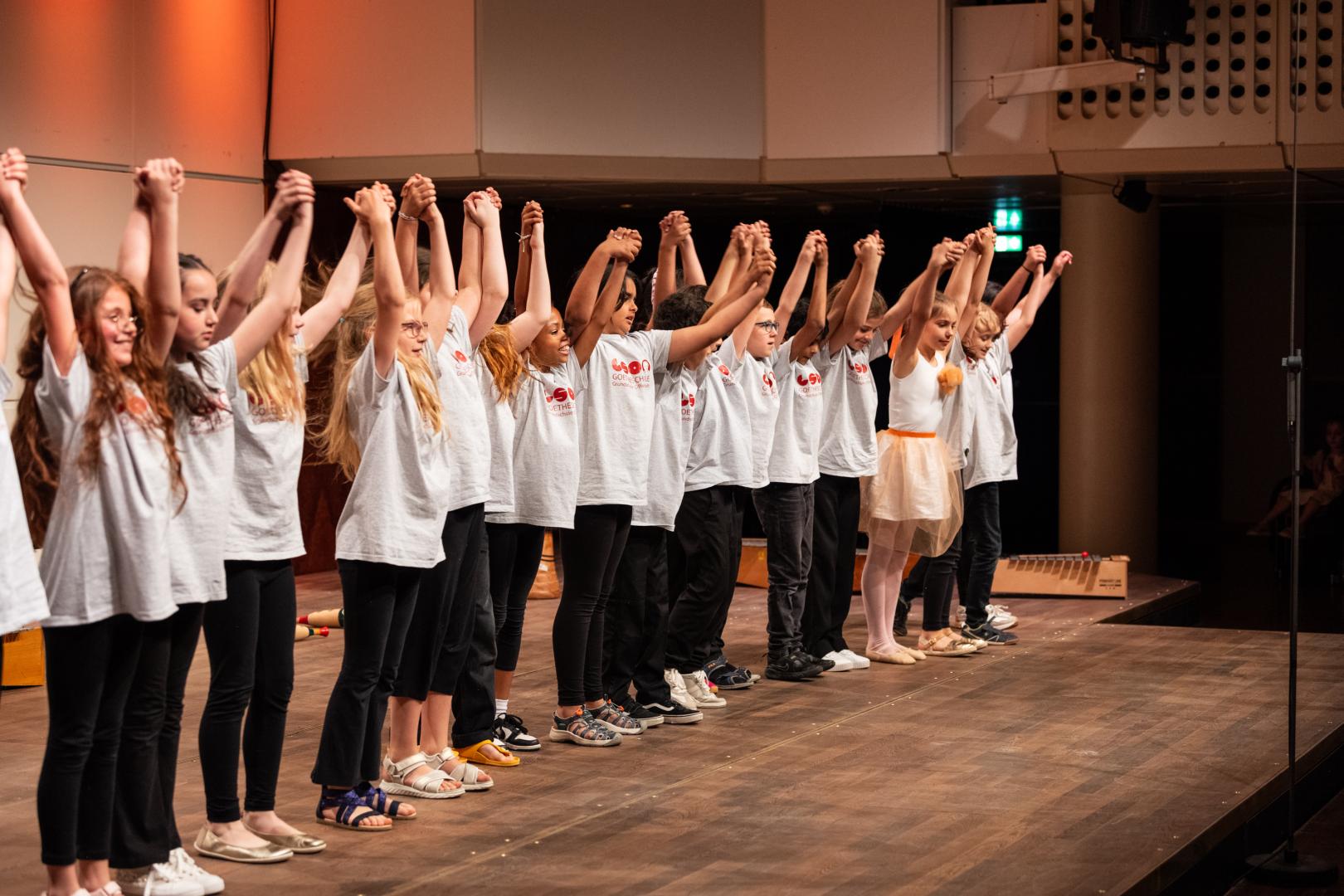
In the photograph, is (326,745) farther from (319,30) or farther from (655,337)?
(319,30)

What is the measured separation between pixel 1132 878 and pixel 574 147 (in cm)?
589

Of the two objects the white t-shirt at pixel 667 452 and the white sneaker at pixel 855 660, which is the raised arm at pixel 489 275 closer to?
the white t-shirt at pixel 667 452

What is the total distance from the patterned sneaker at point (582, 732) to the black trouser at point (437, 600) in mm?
749

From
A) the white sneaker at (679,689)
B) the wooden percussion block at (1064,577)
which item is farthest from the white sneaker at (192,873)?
the wooden percussion block at (1064,577)

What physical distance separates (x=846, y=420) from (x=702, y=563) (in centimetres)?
96

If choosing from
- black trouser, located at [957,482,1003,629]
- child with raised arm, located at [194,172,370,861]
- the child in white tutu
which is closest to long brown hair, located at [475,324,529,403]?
child with raised arm, located at [194,172,370,861]

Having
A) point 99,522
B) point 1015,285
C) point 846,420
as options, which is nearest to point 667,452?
point 846,420

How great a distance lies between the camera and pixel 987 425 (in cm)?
659

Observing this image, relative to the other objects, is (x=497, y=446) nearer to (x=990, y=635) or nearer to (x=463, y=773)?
(x=463, y=773)

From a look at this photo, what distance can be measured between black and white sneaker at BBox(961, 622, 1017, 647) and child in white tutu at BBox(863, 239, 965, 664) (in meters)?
0.48

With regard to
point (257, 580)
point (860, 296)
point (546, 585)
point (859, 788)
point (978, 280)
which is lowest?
point (859, 788)

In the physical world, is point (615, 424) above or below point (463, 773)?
above

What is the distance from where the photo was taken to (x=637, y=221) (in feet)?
38.2

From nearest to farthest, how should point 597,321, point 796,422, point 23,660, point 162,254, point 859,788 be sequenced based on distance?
point 162,254
point 859,788
point 597,321
point 23,660
point 796,422
